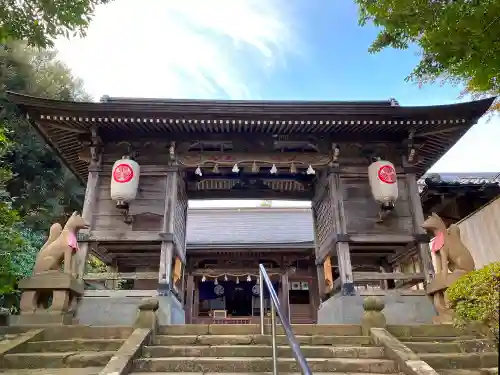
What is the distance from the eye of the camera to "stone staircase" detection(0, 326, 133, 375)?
4.42 metres

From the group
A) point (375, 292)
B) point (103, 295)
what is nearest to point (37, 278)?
point (103, 295)

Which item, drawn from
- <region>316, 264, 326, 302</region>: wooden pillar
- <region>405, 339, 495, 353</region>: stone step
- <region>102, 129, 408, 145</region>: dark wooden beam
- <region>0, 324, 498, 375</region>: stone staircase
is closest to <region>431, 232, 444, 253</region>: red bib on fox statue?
<region>0, 324, 498, 375</region>: stone staircase

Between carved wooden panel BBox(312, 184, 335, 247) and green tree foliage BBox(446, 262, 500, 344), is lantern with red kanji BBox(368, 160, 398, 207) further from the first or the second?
green tree foliage BBox(446, 262, 500, 344)

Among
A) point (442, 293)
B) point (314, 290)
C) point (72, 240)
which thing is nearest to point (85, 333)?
point (72, 240)

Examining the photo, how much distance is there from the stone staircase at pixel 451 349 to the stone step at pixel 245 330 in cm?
70

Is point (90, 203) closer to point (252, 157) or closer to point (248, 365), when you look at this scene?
point (252, 157)

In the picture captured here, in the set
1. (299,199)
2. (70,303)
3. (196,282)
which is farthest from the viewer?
(196,282)

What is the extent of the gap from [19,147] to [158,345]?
1192 centimetres

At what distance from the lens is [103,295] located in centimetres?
709

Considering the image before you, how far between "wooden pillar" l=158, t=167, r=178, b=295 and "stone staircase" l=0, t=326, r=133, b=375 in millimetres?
1891

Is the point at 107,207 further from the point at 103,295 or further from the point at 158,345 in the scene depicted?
the point at 158,345

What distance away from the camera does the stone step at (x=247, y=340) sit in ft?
16.2

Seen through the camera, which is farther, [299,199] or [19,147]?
[19,147]

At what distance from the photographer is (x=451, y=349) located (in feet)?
16.0
